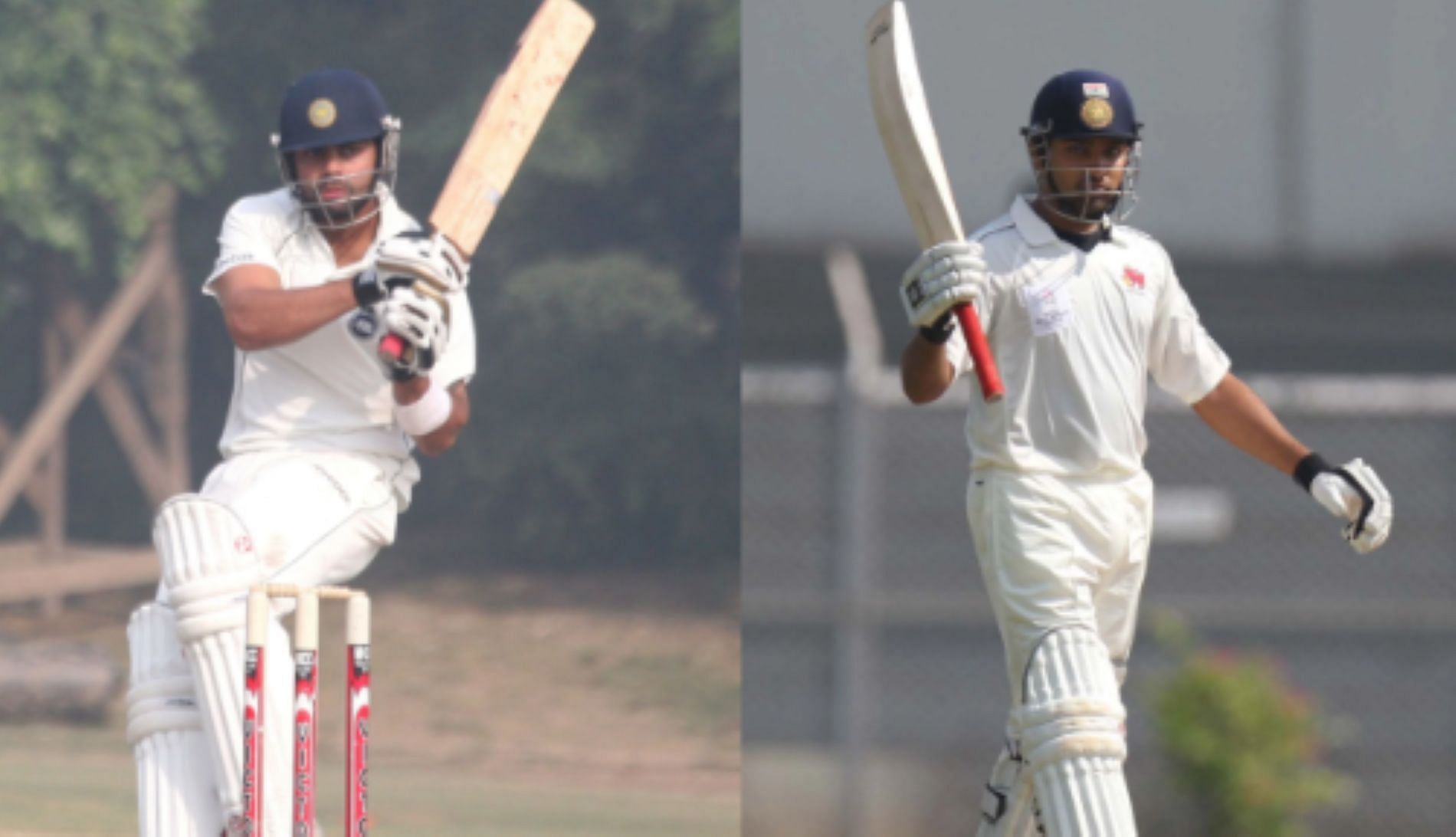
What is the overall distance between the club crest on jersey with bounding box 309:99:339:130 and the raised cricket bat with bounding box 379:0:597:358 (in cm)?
20

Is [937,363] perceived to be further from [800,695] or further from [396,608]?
[396,608]

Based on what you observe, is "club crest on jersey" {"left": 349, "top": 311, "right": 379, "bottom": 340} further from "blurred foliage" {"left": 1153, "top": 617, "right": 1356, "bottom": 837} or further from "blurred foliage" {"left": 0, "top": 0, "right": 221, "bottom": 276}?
"blurred foliage" {"left": 0, "top": 0, "right": 221, "bottom": 276}

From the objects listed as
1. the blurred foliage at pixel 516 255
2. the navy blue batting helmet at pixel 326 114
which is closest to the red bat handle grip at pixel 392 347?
the navy blue batting helmet at pixel 326 114

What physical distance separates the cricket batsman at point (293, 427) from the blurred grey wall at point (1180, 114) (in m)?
3.13

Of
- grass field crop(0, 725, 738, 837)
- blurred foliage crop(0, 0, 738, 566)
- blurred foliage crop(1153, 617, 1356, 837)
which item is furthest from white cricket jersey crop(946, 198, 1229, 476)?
blurred foliage crop(0, 0, 738, 566)

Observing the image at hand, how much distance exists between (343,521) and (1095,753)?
3.77 ft

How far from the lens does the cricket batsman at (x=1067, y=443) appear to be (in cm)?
330

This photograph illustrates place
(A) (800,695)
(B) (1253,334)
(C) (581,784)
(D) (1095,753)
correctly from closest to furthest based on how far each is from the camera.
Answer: (D) (1095,753) → (A) (800,695) → (C) (581,784) → (B) (1253,334)

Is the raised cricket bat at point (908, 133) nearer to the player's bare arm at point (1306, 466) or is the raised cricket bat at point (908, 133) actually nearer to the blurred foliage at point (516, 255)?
the player's bare arm at point (1306, 466)

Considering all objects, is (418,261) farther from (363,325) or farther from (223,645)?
(223,645)

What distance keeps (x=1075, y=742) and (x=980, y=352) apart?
549mm

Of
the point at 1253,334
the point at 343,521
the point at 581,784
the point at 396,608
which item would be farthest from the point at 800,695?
the point at 343,521

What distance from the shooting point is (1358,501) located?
140 inches

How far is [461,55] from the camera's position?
7.02m
